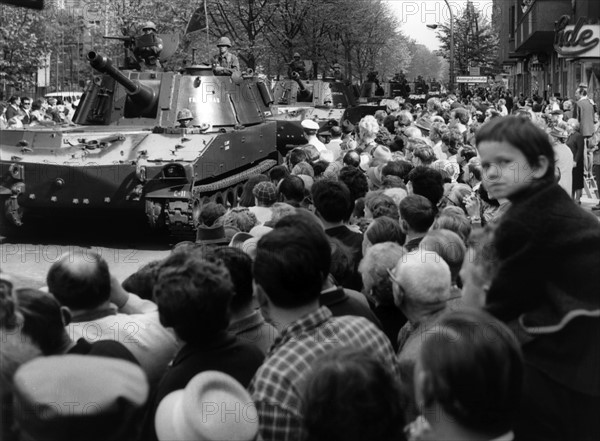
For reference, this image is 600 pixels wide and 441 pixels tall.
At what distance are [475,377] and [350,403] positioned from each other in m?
0.35

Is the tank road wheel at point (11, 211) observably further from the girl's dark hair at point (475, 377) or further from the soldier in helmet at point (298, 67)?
the soldier in helmet at point (298, 67)

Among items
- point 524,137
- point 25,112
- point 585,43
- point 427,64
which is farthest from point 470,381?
point 427,64

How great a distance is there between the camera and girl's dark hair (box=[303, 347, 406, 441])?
243cm

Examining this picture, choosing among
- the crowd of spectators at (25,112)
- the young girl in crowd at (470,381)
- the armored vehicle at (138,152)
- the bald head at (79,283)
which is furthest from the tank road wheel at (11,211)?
the crowd of spectators at (25,112)

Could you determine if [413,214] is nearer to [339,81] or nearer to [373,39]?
[339,81]

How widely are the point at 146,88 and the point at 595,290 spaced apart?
11.1 meters

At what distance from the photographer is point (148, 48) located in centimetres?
1438

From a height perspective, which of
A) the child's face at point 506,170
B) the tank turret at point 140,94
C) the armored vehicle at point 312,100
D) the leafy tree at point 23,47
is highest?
the leafy tree at point 23,47

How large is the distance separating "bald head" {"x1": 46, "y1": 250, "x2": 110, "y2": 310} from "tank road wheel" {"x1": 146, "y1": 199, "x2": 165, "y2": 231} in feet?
24.5

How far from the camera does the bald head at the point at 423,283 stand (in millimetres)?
3744

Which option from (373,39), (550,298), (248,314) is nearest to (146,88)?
(248,314)

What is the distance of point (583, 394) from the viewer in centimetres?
280

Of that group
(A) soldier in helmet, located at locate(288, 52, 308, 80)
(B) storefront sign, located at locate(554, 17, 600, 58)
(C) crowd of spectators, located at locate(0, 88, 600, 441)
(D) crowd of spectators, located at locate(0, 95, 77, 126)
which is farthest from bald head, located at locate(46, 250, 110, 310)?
(A) soldier in helmet, located at locate(288, 52, 308, 80)

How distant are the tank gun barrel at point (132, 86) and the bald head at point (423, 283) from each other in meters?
8.61
